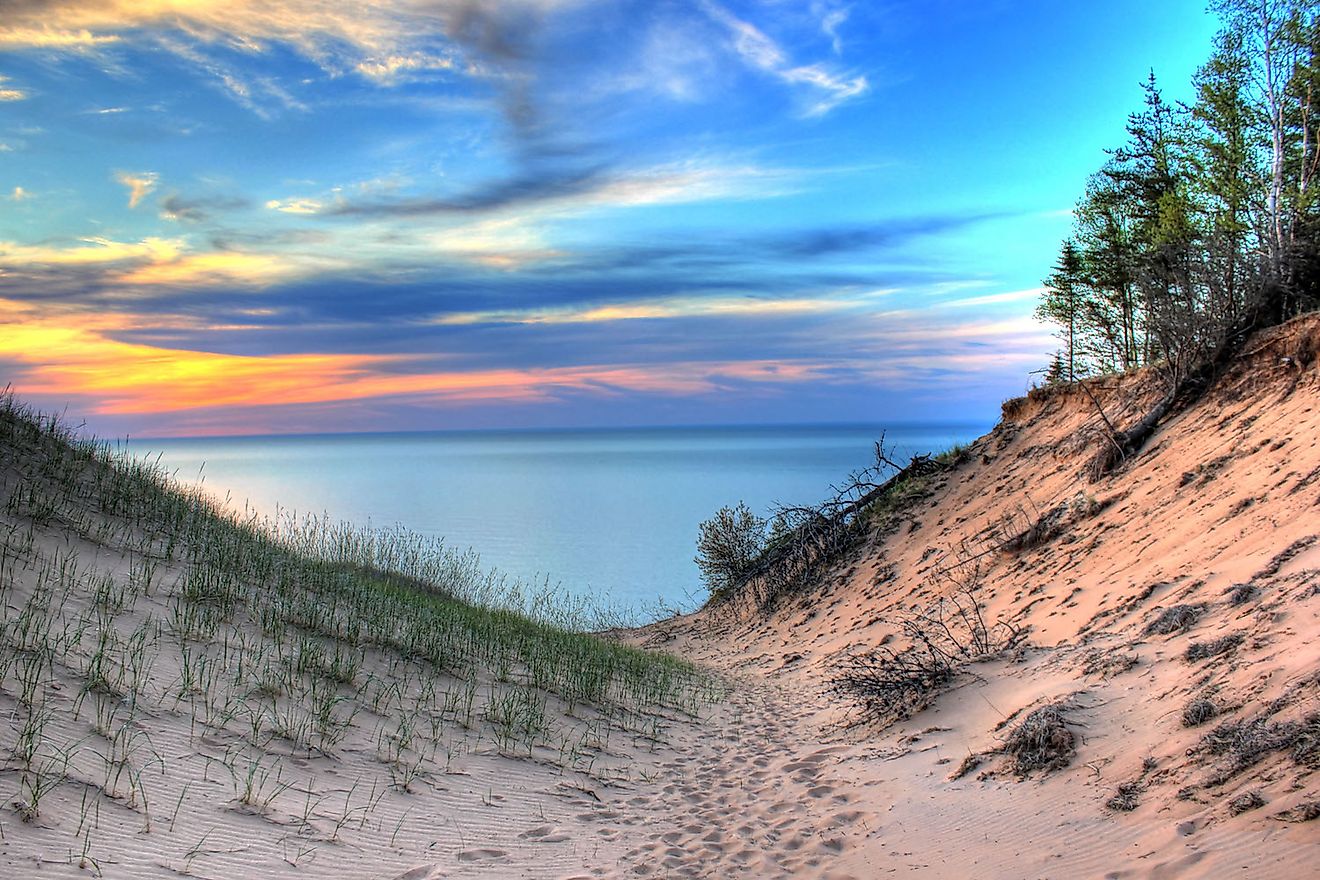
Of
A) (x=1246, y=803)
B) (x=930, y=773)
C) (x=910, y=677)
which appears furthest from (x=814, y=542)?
(x=1246, y=803)

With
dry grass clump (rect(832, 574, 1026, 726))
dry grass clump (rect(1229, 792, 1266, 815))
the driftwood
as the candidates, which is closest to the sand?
dry grass clump (rect(1229, 792, 1266, 815))

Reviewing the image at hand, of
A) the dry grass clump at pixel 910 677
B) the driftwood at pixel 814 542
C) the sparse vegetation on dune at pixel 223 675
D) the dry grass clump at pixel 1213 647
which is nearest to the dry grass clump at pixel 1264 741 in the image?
the dry grass clump at pixel 1213 647

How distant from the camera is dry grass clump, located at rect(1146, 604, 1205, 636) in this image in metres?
7.59

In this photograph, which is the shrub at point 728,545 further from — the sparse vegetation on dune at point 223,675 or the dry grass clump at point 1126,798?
the dry grass clump at point 1126,798

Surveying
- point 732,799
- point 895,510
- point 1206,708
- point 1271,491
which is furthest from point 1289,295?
point 732,799

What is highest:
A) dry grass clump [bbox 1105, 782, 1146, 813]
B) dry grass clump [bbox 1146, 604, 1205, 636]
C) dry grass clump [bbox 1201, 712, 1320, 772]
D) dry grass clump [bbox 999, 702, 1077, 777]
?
dry grass clump [bbox 1146, 604, 1205, 636]

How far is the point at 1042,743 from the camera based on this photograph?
20.6ft

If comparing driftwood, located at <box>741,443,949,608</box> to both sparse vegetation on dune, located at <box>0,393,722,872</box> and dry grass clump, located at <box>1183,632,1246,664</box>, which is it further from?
dry grass clump, located at <box>1183,632,1246,664</box>

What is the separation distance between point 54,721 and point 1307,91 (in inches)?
1072

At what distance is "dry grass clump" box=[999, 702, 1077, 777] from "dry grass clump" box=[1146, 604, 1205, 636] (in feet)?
6.16

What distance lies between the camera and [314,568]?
12508 millimetres

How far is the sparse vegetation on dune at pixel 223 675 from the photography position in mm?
5512

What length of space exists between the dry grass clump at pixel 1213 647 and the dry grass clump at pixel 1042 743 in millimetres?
1234

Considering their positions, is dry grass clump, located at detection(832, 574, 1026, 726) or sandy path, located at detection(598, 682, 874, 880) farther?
dry grass clump, located at detection(832, 574, 1026, 726)
